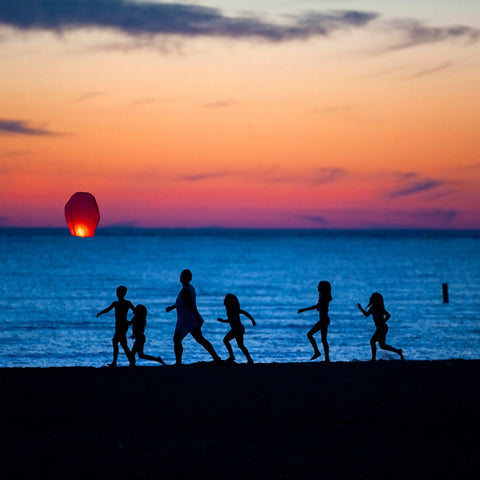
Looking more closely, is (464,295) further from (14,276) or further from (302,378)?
(302,378)

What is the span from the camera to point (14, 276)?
102 metres

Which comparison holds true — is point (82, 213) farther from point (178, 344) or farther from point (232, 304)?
point (232, 304)

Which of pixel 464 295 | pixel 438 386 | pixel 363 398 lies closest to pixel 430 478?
pixel 363 398

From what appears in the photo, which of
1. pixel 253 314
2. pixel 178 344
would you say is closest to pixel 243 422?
pixel 178 344

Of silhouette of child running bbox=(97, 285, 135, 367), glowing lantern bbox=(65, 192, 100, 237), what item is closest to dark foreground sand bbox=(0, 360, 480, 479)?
silhouette of child running bbox=(97, 285, 135, 367)

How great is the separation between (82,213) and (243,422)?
4.48 meters

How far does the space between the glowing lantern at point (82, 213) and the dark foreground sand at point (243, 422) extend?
7.48ft

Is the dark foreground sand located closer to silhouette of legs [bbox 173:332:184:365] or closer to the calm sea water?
silhouette of legs [bbox 173:332:184:365]

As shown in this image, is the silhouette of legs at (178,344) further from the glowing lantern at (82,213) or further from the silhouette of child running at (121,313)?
the glowing lantern at (82,213)

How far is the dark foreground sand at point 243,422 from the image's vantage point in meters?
7.88

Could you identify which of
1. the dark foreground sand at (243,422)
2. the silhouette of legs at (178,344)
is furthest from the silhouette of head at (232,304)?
the dark foreground sand at (243,422)

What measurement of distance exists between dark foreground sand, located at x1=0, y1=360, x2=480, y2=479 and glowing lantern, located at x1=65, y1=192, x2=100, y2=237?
2.28 metres

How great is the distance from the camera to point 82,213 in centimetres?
1272

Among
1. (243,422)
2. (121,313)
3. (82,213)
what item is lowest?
(243,422)
